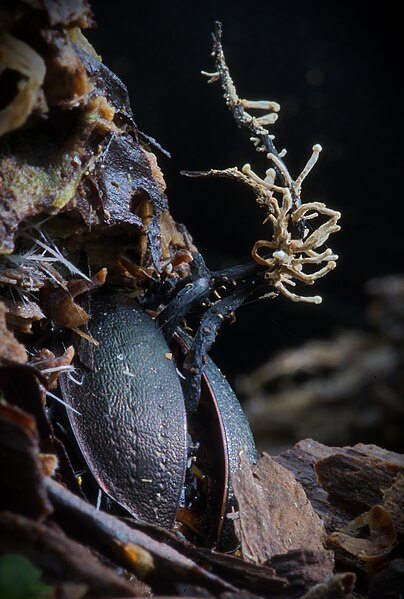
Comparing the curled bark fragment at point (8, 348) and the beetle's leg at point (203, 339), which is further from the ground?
the beetle's leg at point (203, 339)

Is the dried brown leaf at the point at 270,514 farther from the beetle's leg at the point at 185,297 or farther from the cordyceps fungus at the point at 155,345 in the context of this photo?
the beetle's leg at the point at 185,297

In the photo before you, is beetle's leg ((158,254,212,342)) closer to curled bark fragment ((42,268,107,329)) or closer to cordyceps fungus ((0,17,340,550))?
Result: cordyceps fungus ((0,17,340,550))

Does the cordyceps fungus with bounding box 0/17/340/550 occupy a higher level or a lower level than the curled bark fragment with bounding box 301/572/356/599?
higher

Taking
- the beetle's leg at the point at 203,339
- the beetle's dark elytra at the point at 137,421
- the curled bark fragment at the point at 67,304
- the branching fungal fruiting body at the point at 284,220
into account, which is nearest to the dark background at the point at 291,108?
the branching fungal fruiting body at the point at 284,220

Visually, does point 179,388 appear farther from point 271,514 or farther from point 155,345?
point 271,514

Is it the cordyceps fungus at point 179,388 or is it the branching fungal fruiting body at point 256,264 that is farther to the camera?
the branching fungal fruiting body at point 256,264

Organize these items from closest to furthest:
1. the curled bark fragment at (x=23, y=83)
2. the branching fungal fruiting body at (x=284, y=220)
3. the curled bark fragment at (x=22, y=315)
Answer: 1. the curled bark fragment at (x=23, y=83)
2. the curled bark fragment at (x=22, y=315)
3. the branching fungal fruiting body at (x=284, y=220)

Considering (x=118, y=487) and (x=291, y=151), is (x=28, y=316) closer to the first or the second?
(x=118, y=487)

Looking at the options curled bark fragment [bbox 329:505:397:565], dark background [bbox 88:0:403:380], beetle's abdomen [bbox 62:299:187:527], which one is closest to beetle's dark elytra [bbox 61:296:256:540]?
beetle's abdomen [bbox 62:299:187:527]

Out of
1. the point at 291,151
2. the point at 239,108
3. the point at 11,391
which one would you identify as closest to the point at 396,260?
the point at 291,151


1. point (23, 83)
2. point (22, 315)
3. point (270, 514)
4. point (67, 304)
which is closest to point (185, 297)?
point (67, 304)
